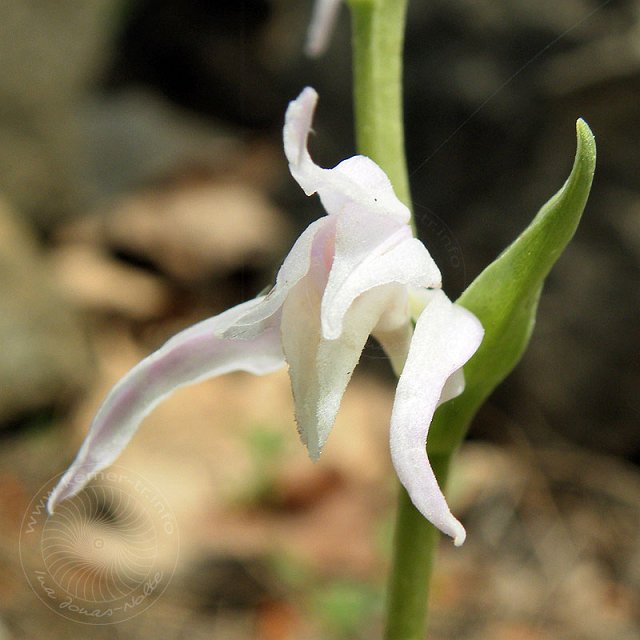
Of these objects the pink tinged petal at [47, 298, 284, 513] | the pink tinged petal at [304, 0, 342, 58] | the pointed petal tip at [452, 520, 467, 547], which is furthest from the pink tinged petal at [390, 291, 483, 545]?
the pink tinged petal at [304, 0, 342, 58]

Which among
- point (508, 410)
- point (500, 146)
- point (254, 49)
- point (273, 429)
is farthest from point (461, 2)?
point (254, 49)

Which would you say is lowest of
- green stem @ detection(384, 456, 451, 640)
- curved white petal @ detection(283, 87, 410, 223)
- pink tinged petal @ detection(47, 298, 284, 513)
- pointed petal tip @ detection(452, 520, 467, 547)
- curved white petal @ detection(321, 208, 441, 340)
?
green stem @ detection(384, 456, 451, 640)

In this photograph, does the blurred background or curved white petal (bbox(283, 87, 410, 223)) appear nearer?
curved white petal (bbox(283, 87, 410, 223))

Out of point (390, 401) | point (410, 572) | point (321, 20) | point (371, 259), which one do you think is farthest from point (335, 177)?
point (390, 401)

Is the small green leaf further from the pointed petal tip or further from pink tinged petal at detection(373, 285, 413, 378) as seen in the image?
the pointed petal tip

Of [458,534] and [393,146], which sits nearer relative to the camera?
[458,534]

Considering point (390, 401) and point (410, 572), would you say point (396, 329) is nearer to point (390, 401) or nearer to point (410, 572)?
point (410, 572)

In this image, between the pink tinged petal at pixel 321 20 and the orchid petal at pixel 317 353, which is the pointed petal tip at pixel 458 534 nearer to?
the orchid petal at pixel 317 353
